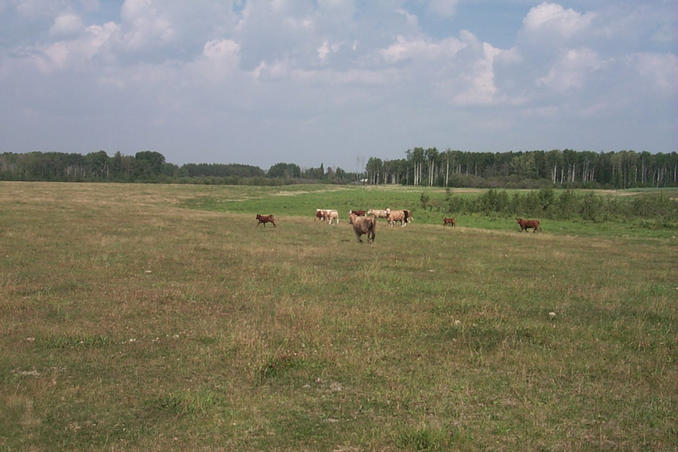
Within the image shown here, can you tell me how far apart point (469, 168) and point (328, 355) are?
498ft

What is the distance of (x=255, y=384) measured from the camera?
23.3ft

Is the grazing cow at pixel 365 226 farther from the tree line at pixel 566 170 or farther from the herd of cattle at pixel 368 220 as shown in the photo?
the tree line at pixel 566 170

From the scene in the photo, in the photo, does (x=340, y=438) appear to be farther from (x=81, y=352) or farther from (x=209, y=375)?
(x=81, y=352)

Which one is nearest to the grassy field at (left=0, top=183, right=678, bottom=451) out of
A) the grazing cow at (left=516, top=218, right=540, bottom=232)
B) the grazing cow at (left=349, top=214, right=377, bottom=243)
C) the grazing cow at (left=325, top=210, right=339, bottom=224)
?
the grazing cow at (left=349, top=214, right=377, bottom=243)

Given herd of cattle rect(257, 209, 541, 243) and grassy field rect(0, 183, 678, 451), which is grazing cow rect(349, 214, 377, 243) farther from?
grassy field rect(0, 183, 678, 451)

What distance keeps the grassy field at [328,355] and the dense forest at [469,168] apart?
11212 cm

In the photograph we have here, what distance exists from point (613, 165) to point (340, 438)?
479 feet

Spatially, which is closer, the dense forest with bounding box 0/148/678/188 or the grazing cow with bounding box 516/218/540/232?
the grazing cow with bounding box 516/218/540/232

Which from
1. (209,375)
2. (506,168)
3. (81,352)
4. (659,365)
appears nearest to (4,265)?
(81,352)

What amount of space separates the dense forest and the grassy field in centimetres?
11212

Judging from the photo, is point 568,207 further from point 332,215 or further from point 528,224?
point 332,215

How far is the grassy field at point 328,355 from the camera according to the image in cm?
575

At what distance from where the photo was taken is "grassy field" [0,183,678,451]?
5.75 m

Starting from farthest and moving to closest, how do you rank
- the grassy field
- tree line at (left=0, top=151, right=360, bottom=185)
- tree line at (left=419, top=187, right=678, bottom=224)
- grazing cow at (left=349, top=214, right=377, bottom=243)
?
1. tree line at (left=0, top=151, right=360, bottom=185)
2. tree line at (left=419, top=187, right=678, bottom=224)
3. grazing cow at (left=349, top=214, right=377, bottom=243)
4. the grassy field
